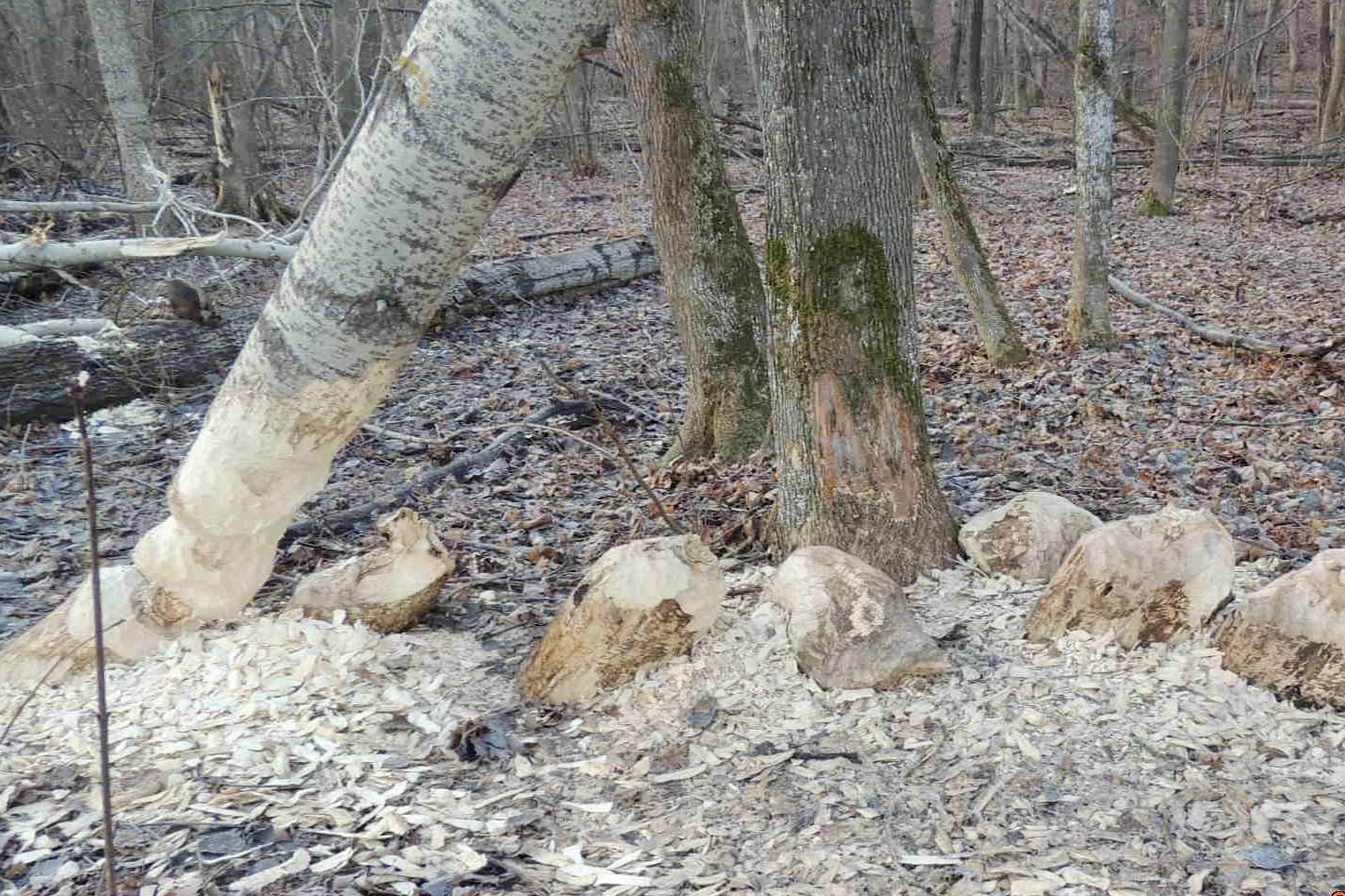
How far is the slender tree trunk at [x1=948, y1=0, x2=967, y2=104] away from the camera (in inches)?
797

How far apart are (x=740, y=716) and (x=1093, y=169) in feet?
17.2

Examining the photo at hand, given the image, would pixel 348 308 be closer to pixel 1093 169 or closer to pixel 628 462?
pixel 628 462

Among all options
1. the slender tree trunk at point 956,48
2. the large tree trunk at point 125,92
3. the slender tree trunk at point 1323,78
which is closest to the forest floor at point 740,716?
the large tree trunk at point 125,92

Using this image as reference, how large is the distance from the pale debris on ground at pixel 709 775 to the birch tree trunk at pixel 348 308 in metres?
0.21

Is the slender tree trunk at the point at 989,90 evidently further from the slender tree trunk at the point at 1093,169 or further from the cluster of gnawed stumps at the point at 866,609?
the cluster of gnawed stumps at the point at 866,609

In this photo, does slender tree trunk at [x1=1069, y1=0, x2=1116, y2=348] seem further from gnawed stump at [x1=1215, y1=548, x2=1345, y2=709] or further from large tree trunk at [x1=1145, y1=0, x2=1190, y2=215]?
large tree trunk at [x1=1145, y1=0, x2=1190, y2=215]

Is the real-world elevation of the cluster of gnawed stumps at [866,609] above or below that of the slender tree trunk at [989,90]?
below

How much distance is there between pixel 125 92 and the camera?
8.41 meters

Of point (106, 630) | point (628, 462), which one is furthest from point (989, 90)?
point (106, 630)

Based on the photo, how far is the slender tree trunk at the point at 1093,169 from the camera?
6.22m

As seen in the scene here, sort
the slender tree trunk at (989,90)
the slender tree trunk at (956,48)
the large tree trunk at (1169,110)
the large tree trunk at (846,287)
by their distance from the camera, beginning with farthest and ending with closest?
the slender tree trunk at (956,48) < the slender tree trunk at (989,90) < the large tree trunk at (1169,110) < the large tree trunk at (846,287)

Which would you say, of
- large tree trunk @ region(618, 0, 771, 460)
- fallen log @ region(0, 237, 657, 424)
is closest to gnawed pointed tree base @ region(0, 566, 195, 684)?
large tree trunk @ region(618, 0, 771, 460)

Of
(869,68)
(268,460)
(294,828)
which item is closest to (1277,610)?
(869,68)

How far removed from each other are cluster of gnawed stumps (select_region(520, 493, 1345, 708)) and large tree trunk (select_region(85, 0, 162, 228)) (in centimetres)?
723
